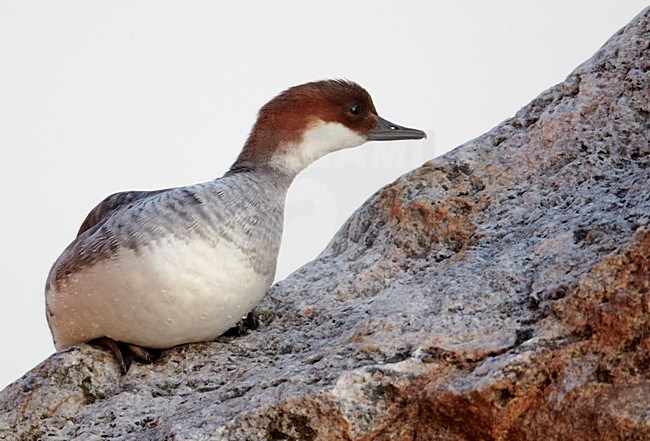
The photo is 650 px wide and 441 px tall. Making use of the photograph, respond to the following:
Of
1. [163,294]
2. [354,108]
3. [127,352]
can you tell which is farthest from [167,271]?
[354,108]

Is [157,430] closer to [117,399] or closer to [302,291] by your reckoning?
[117,399]

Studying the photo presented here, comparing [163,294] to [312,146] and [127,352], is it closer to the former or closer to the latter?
[127,352]

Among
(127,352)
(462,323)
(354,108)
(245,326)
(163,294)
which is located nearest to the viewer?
(462,323)

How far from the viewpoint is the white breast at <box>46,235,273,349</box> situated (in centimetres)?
240

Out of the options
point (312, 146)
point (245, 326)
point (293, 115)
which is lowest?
point (245, 326)

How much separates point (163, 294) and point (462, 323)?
86cm

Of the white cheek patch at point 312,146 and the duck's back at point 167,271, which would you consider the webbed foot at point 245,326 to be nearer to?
the duck's back at point 167,271

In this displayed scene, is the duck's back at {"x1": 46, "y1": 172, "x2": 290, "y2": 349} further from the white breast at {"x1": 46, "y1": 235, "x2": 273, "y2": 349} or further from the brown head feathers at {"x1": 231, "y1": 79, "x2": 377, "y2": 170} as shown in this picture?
the brown head feathers at {"x1": 231, "y1": 79, "x2": 377, "y2": 170}

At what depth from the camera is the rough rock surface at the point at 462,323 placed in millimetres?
1703

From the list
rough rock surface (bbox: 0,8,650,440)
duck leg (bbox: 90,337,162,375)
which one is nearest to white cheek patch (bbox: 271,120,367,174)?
rough rock surface (bbox: 0,8,650,440)

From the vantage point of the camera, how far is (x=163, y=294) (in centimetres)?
239

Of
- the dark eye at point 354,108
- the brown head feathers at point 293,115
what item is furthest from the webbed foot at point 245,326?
the dark eye at point 354,108

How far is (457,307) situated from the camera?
2.02 meters

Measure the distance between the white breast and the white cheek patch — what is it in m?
0.53
